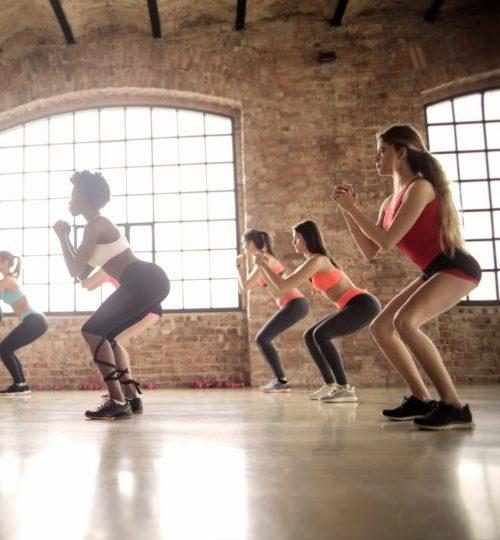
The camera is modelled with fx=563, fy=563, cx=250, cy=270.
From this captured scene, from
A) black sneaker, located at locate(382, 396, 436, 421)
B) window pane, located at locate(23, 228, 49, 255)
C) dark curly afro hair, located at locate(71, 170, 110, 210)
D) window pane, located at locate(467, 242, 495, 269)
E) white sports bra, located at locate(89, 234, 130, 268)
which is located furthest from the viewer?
window pane, located at locate(23, 228, 49, 255)

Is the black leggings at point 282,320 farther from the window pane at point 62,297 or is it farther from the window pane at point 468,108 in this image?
the window pane at point 468,108

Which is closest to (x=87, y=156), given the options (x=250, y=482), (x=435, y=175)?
(x=435, y=175)

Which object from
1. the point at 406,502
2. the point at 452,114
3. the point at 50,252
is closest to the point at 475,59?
the point at 452,114

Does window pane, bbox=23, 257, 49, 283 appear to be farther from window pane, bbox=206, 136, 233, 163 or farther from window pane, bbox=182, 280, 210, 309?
window pane, bbox=206, 136, 233, 163

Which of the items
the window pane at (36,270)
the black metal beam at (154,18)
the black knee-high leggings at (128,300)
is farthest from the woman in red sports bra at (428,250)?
the window pane at (36,270)

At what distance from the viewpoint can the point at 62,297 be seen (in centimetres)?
745

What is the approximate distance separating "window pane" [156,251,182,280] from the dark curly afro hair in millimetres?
3969

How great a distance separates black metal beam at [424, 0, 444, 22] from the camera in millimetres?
6895

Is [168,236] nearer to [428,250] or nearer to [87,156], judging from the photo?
[87,156]

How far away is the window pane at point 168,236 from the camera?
295 inches

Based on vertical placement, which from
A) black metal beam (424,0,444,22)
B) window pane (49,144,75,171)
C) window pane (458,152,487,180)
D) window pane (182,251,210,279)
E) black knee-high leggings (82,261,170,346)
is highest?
black metal beam (424,0,444,22)

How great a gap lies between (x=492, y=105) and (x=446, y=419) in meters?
→ 6.09

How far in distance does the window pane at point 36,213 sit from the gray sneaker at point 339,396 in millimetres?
4991

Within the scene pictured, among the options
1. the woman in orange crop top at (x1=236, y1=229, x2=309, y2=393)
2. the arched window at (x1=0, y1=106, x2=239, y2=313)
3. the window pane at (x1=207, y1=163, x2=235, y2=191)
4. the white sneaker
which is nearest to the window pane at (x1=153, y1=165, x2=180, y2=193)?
the arched window at (x1=0, y1=106, x2=239, y2=313)
